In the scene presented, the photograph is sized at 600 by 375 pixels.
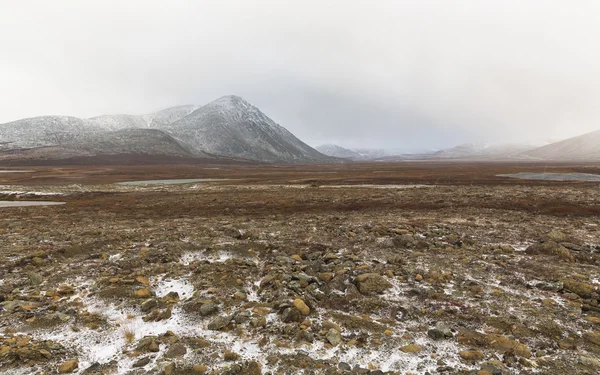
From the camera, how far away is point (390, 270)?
13.2 meters

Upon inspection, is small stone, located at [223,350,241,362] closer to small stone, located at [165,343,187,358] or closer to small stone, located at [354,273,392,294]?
small stone, located at [165,343,187,358]

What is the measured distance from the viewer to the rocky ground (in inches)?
297

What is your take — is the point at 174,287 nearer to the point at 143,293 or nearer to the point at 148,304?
the point at 143,293

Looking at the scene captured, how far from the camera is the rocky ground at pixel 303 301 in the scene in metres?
7.54

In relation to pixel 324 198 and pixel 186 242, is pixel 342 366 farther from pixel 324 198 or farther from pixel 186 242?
pixel 324 198

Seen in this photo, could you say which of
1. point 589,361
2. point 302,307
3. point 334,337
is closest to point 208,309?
point 302,307

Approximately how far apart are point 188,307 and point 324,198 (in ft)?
106

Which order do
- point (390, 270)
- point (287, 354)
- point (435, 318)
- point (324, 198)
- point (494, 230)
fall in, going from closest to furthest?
point (287, 354) < point (435, 318) < point (390, 270) < point (494, 230) < point (324, 198)

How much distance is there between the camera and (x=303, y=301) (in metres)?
10.2

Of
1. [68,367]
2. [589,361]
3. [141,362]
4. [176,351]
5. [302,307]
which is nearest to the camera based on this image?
[68,367]

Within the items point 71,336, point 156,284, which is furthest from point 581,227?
point 71,336

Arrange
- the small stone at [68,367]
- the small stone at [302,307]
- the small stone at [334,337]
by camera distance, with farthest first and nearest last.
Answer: the small stone at [302,307]
the small stone at [334,337]
the small stone at [68,367]

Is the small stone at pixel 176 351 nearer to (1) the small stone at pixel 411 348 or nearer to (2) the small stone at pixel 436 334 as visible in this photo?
(1) the small stone at pixel 411 348

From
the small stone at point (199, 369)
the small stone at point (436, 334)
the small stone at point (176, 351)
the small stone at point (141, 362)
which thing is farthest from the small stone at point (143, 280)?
the small stone at point (436, 334)
